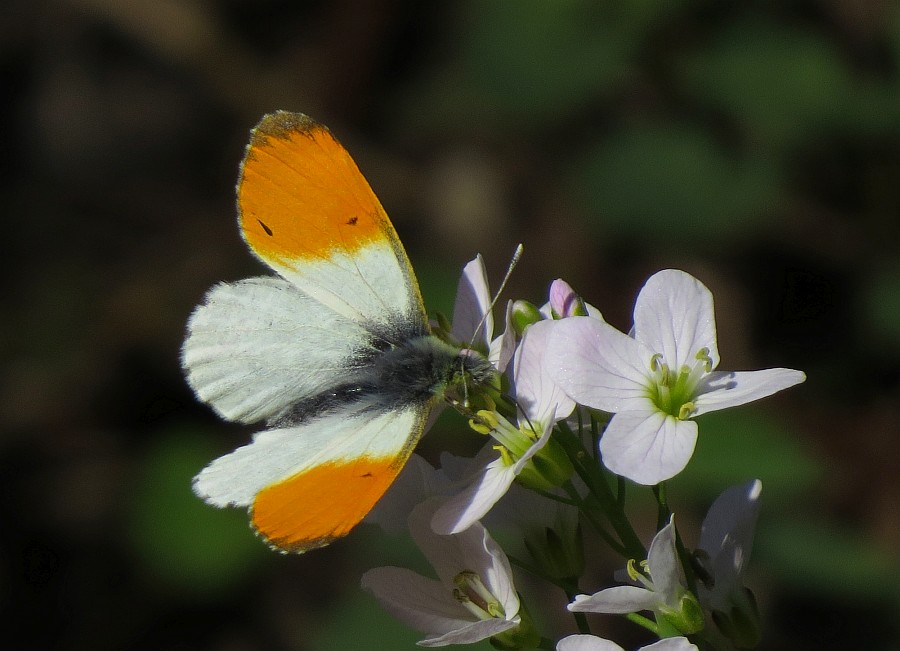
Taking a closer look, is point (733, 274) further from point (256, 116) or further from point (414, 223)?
point (256, 116)

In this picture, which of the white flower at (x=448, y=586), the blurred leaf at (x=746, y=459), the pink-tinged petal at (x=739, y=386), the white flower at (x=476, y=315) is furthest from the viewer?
the blurred leaf at (x=746, y=459)

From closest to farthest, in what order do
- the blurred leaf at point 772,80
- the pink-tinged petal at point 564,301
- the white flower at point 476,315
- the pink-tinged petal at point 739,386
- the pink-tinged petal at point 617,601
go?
the pink-tinged petal at point 617,601 < the pink-tinged petal at point 739,386 < the pink-tinged petal at point 564,301 < the white flower at point 476,315 < the blurred leaf at point 772,80

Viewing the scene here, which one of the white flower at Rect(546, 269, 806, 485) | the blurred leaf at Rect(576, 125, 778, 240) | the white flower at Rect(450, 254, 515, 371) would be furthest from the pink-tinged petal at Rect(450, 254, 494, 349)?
the blurred leaf at Rect(576, 125, 778, 240)

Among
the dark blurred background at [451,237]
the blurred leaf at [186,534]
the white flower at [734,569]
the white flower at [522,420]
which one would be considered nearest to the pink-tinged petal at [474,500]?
the white flower at [522,420]

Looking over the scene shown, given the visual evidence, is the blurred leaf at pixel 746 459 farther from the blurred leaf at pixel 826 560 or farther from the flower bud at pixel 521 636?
the flower bud at pixel 521 636

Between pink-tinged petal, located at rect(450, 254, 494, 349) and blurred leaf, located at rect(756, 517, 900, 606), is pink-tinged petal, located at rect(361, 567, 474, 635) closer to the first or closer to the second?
pink-tinged petal, located at rect(450, 254, 494, 349)
